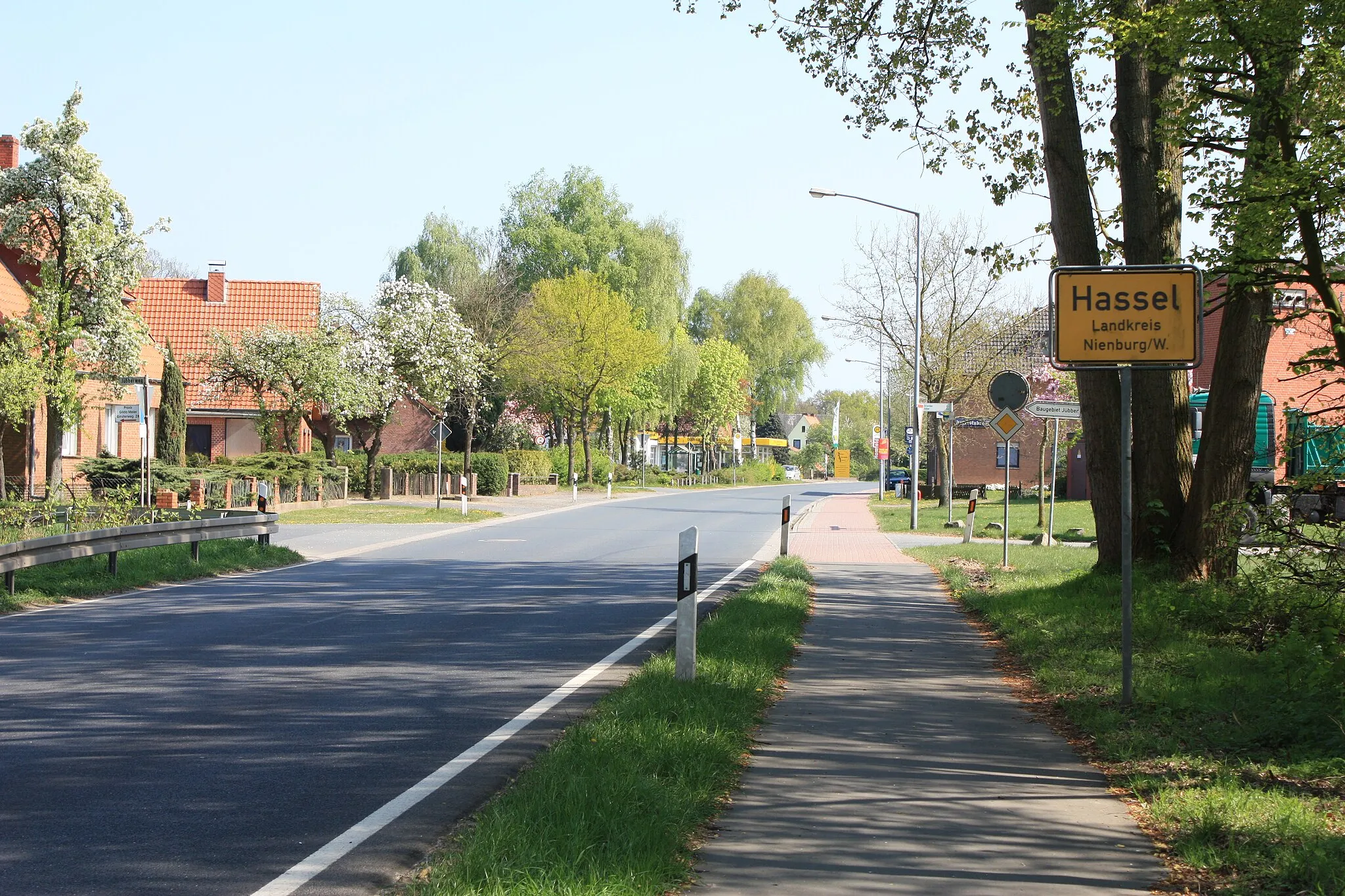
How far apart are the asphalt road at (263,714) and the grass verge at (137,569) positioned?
2.18 feet

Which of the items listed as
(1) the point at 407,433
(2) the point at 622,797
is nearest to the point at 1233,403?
(2) the point at 622,797

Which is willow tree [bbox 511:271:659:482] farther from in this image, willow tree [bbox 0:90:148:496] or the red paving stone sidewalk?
willow tree [bbox 0:90:148:496]

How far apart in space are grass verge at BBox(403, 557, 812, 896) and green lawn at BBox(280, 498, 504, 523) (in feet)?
84.0

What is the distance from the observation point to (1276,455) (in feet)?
31.8

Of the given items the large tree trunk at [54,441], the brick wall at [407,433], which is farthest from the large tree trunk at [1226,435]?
the brick wall at [407,433]

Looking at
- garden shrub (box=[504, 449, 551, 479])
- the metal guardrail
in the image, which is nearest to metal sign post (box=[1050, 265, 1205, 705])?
the metal guardrail

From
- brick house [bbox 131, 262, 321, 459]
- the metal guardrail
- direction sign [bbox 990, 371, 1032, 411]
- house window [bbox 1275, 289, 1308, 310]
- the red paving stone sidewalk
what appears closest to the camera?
house window [bbox 1275, 289, 1308, 310]

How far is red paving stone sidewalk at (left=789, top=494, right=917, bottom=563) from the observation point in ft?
74.3

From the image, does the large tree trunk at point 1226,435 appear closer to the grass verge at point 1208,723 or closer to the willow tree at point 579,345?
the grass verge at point 1208,723

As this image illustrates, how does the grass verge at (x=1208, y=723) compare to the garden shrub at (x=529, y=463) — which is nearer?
the grass verge at (x=1208, y=723)

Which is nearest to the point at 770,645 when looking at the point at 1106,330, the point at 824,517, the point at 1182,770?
the point at 1106,330

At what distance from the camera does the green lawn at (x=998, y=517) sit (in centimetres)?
2905

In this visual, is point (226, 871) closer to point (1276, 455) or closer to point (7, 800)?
point (7, 800)

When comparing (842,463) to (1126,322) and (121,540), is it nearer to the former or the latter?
(121,540)
